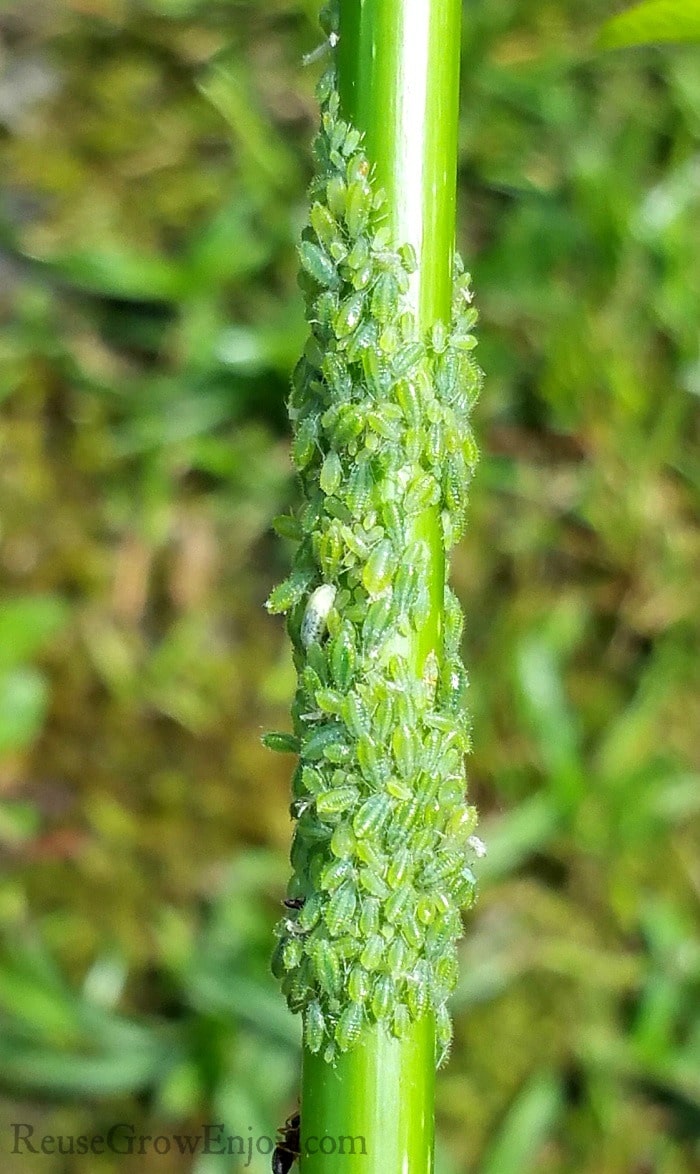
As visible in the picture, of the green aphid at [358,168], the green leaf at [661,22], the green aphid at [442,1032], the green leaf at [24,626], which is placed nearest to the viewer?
the green leaf at [661,22]

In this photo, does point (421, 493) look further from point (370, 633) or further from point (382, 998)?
point (382, 998)

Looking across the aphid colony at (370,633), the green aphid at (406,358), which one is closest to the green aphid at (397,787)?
the aphid colony at (370,633)

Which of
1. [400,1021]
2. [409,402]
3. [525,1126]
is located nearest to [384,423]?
[409,402]

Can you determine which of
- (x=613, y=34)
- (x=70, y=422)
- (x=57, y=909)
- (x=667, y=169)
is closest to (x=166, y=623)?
(x=70, y=422)

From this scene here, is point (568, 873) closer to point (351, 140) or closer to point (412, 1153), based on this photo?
point (412, 1153)

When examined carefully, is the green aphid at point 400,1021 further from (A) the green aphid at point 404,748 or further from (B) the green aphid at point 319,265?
(B) the green aphid at point 319,265
